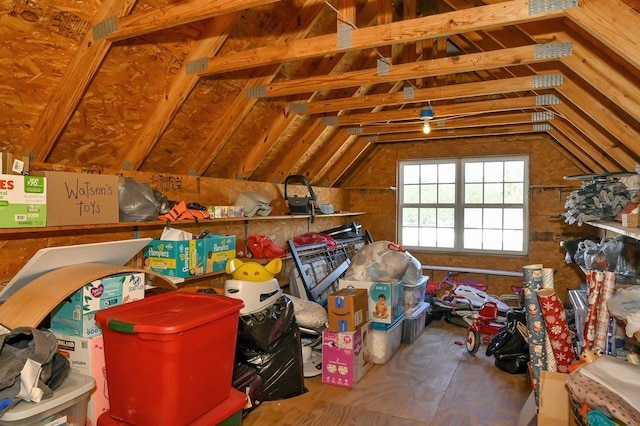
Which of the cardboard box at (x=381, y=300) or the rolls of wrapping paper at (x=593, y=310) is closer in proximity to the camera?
the rolls of wrapping paper at (x=593, y=310)

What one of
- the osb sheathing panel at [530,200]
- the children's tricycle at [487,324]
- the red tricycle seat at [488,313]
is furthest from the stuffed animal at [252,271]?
the osb sheathing panel at [530,200]

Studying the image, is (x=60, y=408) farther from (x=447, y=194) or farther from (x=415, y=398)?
(x=447, y=194)

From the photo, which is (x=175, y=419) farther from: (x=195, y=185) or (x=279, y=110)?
(x=279, y=110)

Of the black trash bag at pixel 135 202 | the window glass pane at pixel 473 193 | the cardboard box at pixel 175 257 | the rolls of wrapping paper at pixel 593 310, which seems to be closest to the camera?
the rolls of wrapping paper at pixel 593 310

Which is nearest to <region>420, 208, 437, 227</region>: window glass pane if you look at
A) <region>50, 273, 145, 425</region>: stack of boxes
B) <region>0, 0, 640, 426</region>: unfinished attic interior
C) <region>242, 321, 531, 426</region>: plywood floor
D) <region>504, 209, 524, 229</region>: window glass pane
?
<region>504, 209, 524, 229</region>: window glass pane

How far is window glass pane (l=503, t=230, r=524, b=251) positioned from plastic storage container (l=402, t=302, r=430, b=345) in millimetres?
2249

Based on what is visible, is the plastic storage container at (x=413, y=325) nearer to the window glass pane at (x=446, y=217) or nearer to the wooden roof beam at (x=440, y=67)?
the window glass pane at (x=446, y=217)

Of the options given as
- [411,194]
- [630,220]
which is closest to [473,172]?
[411,194]

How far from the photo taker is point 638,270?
9.60ft

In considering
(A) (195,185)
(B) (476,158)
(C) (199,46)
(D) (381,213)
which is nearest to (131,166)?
(A) (195,185)

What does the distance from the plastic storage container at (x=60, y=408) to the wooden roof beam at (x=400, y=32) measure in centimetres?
206

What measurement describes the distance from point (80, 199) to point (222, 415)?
1.47 m

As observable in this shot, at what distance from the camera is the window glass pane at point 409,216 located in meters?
6.47

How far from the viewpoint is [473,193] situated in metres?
6.05
